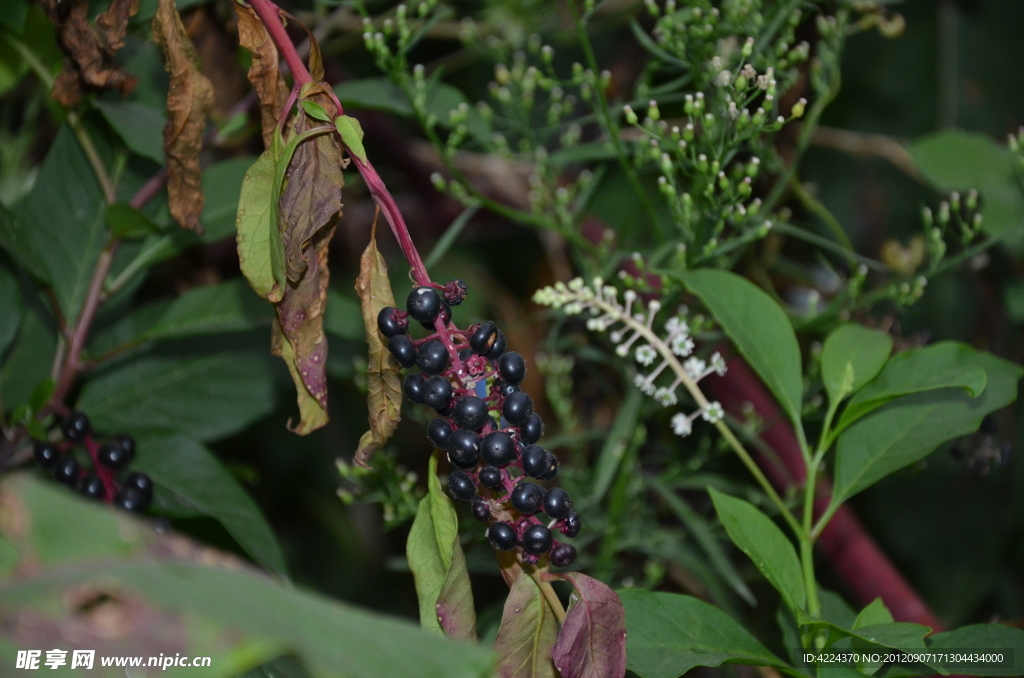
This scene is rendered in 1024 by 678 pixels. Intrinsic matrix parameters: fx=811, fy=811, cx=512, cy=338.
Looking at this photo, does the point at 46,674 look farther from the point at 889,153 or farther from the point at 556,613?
the point at 889,153

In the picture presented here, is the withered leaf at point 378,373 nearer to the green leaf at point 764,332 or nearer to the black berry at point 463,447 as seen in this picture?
the black berry at point 463,447

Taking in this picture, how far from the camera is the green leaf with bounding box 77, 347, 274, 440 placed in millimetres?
781

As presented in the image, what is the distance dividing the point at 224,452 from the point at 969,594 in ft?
3.67

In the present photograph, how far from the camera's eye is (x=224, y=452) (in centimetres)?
129

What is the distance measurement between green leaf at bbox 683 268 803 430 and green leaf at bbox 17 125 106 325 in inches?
21.1

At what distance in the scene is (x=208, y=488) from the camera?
679 mm

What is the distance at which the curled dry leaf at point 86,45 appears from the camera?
60cm

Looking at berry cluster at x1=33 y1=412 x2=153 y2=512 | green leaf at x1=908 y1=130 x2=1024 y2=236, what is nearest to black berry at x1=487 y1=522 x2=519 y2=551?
berry cluster at x1=33 y1=412 x2=153 y2=512

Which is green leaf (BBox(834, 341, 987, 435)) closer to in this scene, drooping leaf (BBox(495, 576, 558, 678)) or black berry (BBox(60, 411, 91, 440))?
drooping leaf (BBox(495, 576, 558, 678))

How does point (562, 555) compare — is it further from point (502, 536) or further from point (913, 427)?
point (913, 427)

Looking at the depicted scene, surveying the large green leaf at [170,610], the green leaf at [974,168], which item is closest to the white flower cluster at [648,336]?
the large green leaf at [170,610]

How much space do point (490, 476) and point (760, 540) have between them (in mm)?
201

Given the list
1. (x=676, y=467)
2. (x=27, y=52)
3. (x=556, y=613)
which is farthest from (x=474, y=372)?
(x=27, y=52)

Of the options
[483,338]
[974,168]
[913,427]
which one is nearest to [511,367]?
[483,338]
